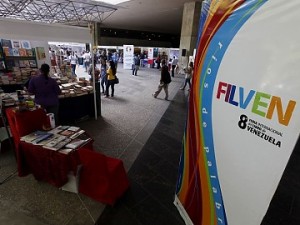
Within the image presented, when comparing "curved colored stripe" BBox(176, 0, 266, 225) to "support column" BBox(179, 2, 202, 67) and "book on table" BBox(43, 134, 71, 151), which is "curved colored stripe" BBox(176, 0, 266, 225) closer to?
"book on table" BBox(43, 134, 71, 151)

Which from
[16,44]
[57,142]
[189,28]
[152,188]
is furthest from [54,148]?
[189,28]

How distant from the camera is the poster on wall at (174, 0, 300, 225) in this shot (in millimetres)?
953

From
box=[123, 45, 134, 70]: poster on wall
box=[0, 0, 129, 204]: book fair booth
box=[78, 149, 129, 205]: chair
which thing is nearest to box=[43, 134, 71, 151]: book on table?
box=[0, 0, 129, 204]: book fair booth

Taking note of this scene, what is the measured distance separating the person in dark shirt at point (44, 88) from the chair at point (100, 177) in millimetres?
1704

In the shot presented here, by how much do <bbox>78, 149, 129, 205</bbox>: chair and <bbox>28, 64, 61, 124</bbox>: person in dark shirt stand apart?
5.59 ft

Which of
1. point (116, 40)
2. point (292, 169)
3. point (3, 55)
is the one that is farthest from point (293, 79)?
point (116, 40)

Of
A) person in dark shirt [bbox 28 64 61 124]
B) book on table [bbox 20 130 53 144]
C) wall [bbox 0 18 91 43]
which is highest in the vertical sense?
wall [bbox 0 18 91 43]

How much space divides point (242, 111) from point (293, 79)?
366 mm

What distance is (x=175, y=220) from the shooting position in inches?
86.6

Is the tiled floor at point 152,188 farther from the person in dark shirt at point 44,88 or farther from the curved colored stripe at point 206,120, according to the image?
the person in dark shirt at point 44,88

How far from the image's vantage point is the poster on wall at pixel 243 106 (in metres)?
0.95

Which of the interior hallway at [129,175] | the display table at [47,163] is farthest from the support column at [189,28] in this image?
the display table at [47,163]

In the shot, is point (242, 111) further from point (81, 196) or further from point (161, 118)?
point (161, 118)

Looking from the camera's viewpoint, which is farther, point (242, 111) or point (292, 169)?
point (292, 169)
